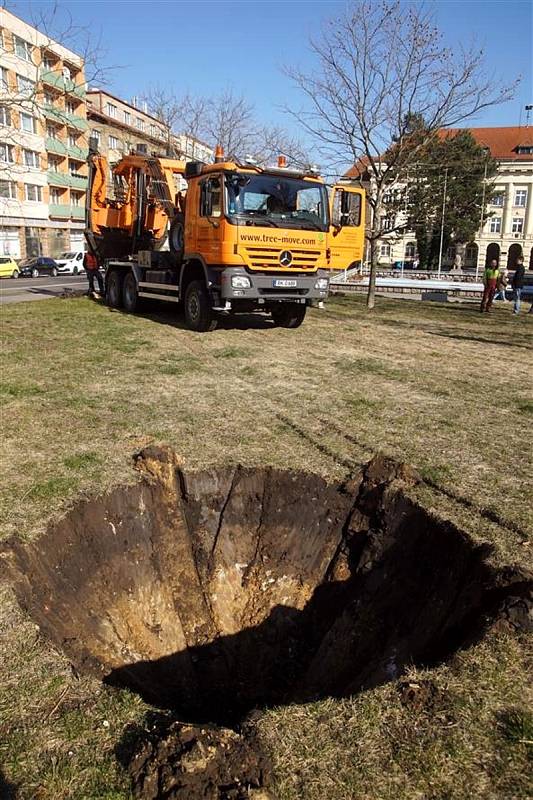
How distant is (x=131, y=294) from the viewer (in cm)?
1363

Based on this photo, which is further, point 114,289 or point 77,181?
point 77,181

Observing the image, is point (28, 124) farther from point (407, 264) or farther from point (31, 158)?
point (407, 264)

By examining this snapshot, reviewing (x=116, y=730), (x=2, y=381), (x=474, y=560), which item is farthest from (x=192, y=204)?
(x=116, y=730)

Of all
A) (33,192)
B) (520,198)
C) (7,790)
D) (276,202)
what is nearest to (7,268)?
(33,192)

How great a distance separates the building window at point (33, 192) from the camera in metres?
43.8

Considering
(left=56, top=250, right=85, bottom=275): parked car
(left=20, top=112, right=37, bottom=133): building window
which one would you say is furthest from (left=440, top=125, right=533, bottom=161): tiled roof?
(left=56, top=250, right=85, bottom=275): parked car

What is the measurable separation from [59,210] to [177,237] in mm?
41173

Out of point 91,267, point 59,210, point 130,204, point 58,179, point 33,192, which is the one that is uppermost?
point 58,179

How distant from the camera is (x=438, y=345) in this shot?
11.1 m

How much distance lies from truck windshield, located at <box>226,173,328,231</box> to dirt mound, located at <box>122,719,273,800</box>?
8.52 meters

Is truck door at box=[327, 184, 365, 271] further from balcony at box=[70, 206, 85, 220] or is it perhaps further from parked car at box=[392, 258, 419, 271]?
parked car at box=[392, 258, 419, 271]

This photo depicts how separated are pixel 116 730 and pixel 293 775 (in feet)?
2.50

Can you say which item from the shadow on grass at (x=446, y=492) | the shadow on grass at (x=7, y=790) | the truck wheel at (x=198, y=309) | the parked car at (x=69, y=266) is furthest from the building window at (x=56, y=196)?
the shadow on grass at (x=7, y=790)

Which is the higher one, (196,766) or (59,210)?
(59,210)
